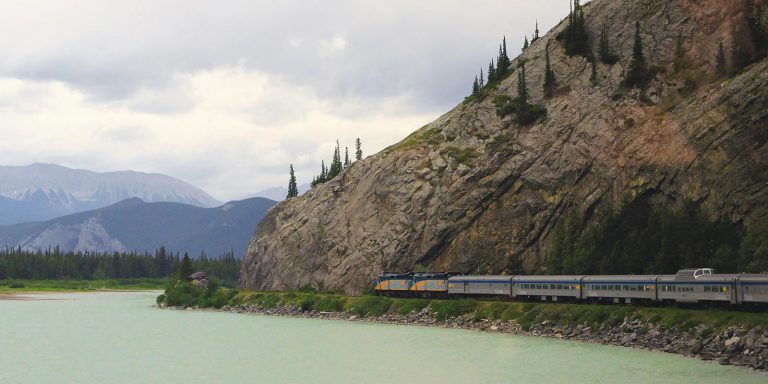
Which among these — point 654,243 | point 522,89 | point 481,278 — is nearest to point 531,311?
point 481,278

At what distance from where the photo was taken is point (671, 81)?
117m

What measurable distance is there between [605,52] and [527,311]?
61908 mm

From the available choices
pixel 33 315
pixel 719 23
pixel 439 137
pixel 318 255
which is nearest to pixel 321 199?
pixel 318 255

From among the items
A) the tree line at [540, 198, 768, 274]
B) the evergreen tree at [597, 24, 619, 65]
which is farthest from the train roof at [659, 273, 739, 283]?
the evergreen tree at [597, 24, 619, 65]

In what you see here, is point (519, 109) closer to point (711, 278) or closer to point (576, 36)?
point (576, 36)

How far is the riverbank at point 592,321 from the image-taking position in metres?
60.2

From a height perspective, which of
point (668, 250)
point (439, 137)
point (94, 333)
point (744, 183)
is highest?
point (439, 137)

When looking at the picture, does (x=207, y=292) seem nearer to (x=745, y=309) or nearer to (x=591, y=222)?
(x=591, y=222)

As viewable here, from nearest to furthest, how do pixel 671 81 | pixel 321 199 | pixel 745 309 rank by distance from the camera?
pixel 745 309 < pixel 671 81 < pixel 321 199

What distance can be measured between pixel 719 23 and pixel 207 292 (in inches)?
3921

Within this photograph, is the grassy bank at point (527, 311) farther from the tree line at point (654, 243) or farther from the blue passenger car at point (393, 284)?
the tree line at point (654, 243)

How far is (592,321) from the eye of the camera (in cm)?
7675

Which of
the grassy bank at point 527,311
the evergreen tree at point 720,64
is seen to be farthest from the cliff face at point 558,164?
the grassy bank at point 527,311

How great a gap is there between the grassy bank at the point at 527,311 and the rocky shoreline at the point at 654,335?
69cm
